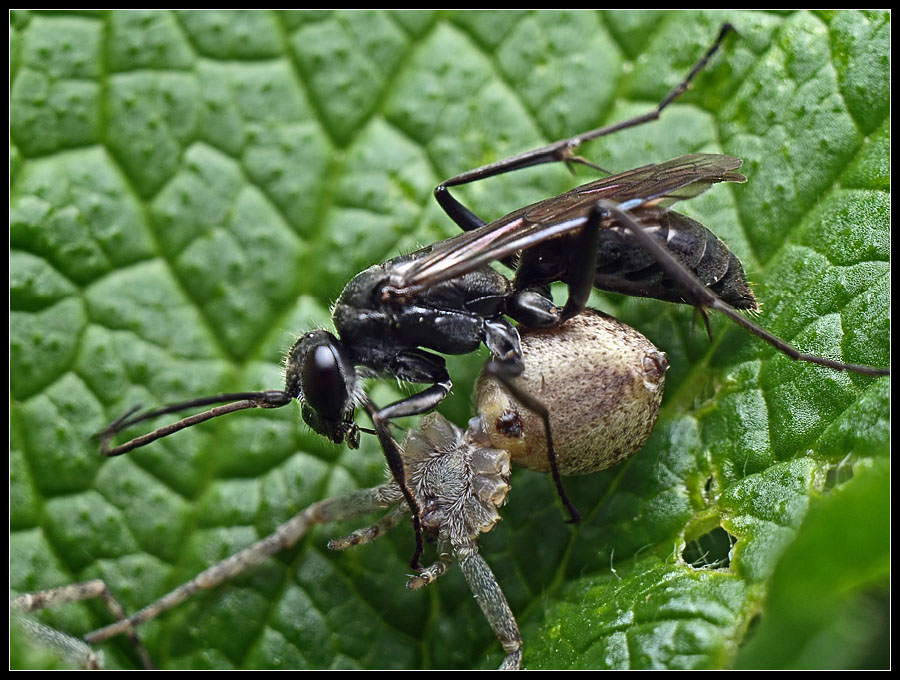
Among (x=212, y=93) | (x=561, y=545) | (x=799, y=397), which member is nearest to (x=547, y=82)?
(x=212, y=93)

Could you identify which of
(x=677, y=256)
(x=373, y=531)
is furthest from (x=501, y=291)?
(x=373, y=531)

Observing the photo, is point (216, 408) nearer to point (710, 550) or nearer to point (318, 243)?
point (318, 243)

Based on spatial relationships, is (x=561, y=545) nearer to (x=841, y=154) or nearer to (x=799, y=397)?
(x=799, y=397)

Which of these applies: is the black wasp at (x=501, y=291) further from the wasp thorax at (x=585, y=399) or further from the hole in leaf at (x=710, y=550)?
the hole in leaf at (x=710, y=550)

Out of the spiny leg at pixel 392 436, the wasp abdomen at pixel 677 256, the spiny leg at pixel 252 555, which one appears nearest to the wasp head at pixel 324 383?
the spiny leg at pixel 392 436

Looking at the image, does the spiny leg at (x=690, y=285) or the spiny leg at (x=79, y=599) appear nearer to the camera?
the spiny leg at (x=690, y=285)

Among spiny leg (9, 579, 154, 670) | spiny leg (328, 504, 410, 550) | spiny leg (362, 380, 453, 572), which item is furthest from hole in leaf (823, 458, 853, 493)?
spiny leg (9, 579, 154, 670)

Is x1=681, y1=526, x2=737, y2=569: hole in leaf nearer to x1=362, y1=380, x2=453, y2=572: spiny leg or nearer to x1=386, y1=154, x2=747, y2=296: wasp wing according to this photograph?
x1=362, y1=380, x2=453, y2=572: spiny leg
